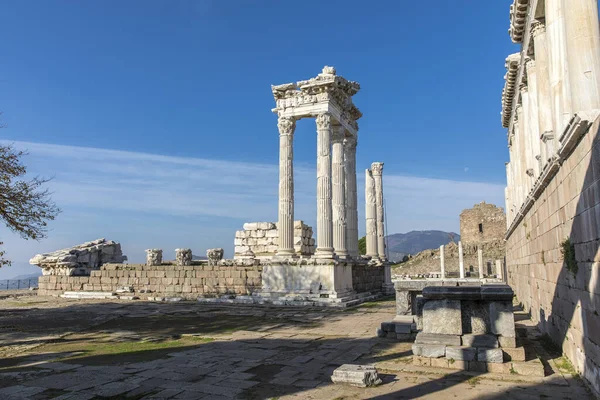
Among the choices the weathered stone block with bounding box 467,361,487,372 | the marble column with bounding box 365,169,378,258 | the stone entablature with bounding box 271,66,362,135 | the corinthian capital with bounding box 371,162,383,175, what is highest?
the stone entablature with bounding box 271,66,362,135

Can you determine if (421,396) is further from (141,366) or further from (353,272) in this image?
(353,272)

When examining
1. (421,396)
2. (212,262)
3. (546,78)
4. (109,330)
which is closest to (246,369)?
(421,396)

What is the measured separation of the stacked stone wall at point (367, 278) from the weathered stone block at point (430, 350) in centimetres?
1225

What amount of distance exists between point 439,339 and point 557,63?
16.3ft

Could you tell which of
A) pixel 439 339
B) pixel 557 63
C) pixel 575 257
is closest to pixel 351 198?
pixel 557 63

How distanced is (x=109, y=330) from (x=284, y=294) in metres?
7.30

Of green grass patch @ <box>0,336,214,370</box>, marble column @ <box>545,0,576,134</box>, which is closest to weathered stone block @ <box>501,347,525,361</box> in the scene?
marble column @ <box>545,0,576,134</box>

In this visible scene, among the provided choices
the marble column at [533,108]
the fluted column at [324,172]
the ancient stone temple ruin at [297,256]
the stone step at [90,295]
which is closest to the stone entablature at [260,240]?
the ancient stone temple ruin at [297,256]

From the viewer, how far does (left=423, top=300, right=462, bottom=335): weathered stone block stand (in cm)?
670

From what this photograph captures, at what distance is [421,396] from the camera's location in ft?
16.4

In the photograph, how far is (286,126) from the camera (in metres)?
18.6

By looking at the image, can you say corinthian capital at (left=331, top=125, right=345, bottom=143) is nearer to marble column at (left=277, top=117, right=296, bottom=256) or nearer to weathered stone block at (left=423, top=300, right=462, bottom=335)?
marble column at (left=277, top=117, right=296, bottom=256)

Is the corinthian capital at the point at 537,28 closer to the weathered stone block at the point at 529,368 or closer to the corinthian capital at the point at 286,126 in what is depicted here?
the weathered stone block at the point at 529,368

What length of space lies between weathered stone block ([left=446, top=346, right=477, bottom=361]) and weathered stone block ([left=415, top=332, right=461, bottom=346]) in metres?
0.13
